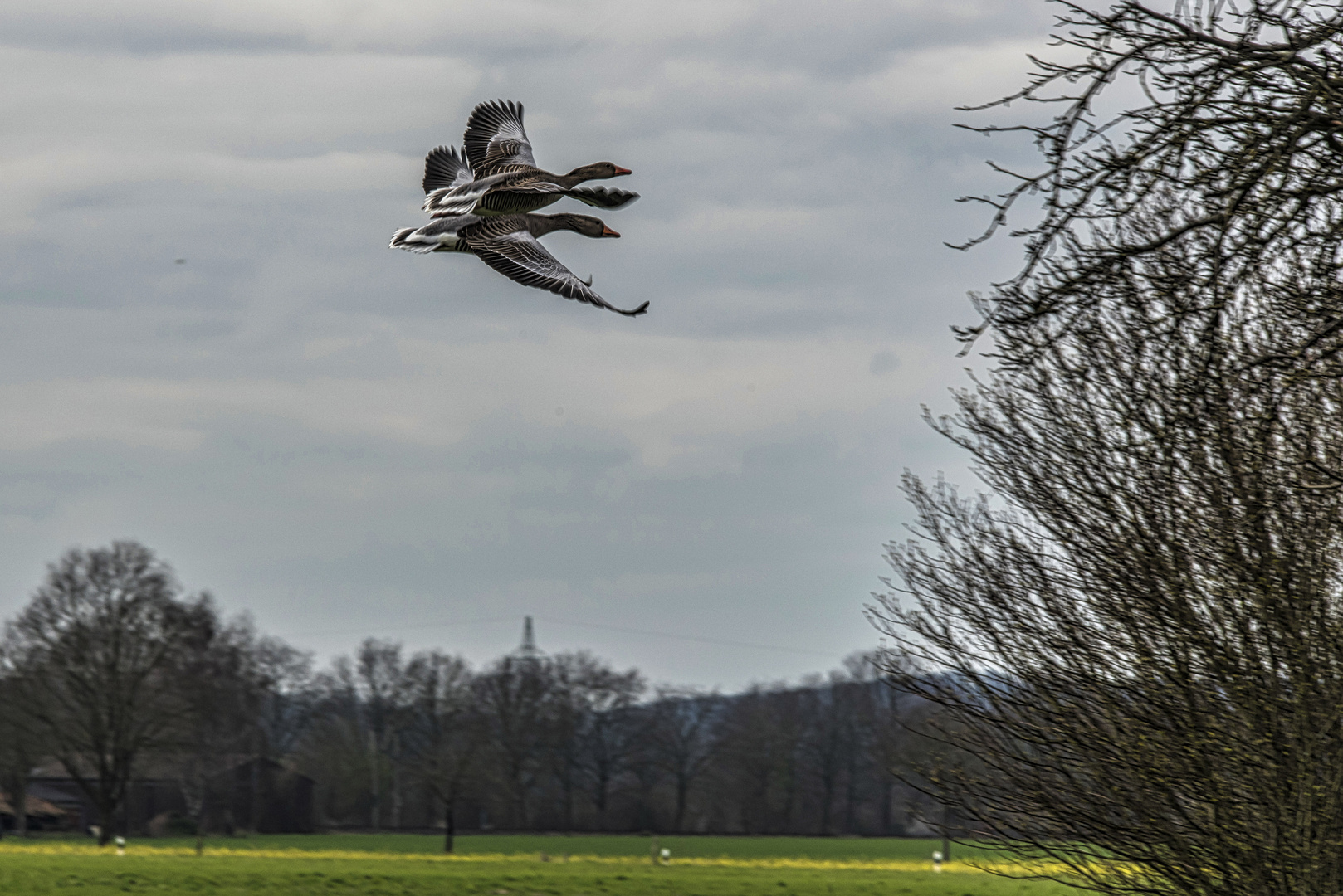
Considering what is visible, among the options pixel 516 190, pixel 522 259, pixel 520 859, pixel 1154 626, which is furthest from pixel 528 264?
pixel 520 859

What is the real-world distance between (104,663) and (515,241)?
50.6 m

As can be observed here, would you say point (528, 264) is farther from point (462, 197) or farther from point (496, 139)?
point (496, 139)

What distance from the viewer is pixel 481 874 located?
3064 cm

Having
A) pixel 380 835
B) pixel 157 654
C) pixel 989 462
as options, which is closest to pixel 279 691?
pixel 380 835

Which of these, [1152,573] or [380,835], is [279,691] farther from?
[1152,573]

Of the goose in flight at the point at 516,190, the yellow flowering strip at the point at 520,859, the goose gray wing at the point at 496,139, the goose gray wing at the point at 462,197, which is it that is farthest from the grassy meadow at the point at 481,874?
the goose gray wing at the point at 462,197

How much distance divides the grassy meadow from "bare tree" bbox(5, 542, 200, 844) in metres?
3.94

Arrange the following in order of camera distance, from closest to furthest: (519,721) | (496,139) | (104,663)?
1. (496,139)
2. (104,663)
3. (519,721)

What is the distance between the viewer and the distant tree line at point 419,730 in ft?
166

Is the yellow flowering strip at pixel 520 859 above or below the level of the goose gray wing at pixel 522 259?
below

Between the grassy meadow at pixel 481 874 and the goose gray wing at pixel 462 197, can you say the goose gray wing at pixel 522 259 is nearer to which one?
the goose gray wing at pixel 462 197

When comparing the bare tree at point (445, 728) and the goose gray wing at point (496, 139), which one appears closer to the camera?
the goose gray wing at point (496, 139)

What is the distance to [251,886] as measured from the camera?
81.9ft

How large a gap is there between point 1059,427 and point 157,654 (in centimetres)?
4749
